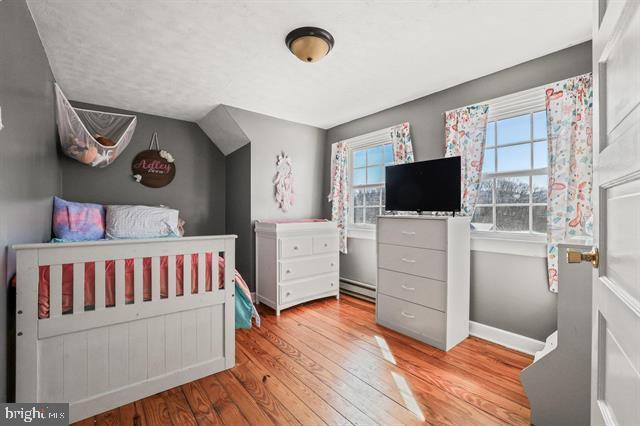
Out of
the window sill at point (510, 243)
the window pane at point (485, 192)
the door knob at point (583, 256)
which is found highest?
the window pane at point (485, 192)

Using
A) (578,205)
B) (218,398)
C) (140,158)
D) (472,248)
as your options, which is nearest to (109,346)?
(218,398)

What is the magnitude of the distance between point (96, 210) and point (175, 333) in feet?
5.74

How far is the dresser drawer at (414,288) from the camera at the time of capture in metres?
2.30

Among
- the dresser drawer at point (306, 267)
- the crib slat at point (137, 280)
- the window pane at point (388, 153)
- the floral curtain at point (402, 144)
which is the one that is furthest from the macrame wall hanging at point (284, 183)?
the crib slat at point (137, 280)

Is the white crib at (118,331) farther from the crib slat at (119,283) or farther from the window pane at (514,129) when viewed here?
the window pane at (514,129)

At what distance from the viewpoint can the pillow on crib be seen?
111 inches

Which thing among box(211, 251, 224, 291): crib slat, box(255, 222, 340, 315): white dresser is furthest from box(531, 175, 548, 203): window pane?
box(211, 251, 224, 291): crib slat

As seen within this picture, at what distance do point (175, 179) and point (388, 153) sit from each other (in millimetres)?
2704

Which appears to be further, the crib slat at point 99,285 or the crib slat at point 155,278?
the crib slat at point 155,278

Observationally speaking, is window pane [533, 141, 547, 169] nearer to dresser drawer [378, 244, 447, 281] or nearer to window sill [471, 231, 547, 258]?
window sill [471, 231, 547, 258]

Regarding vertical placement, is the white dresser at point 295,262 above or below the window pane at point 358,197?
below

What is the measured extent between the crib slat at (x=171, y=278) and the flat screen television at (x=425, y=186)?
199cm

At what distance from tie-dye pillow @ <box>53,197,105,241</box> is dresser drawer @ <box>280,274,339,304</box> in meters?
1.84

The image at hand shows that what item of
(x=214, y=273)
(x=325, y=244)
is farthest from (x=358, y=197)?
(x=214, y=273)
